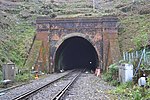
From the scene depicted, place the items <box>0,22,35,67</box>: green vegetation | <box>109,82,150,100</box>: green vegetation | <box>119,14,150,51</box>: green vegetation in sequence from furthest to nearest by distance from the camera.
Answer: <box>119,14,150,51</box>: green vegetation < <box>0,22,35,67</box>: green vegetation < <box>109,82,150,100</box>: green vegetation

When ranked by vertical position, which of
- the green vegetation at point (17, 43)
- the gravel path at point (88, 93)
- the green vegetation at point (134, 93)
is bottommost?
the gravel path at point (88, 93)

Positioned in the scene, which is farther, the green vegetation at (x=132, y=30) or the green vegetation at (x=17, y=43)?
the green vegetation at (x=132, y=30)

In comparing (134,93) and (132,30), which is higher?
(132,30)

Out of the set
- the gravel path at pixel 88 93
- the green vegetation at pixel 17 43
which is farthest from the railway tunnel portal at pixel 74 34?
the gravel path at pixel 88 93

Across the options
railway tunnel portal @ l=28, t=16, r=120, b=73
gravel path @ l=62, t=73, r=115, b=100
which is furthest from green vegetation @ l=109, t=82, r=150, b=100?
railway tunnel portal @ l=28, t=16, r=120, b=73

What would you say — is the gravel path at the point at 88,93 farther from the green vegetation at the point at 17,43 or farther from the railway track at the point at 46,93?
the green vegetation at the point at 17,43

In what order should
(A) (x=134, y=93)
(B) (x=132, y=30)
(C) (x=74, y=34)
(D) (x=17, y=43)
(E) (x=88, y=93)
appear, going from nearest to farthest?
(A) (x=134, y=93) < (E) (x=88, y=93) < (D) (x=17, y=43) < (B) (x=132, y=30) < (C) (x=74, y=34)

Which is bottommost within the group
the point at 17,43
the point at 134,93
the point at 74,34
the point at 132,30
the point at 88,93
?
the point at 88,93

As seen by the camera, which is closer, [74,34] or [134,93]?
[134,93]

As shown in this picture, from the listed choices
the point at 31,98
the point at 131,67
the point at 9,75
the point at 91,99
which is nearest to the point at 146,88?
the point at 91,99

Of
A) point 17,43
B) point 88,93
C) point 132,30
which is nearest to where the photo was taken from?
point 88,93

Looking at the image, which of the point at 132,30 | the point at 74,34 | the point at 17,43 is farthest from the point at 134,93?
the point at 74,34

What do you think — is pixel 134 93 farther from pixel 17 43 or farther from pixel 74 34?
pixel 74 34

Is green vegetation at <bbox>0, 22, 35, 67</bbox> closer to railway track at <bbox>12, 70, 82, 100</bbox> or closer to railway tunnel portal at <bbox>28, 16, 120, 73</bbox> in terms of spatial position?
railway tunnel portal at <bbox>28, 16, 120, 73</bbox>
